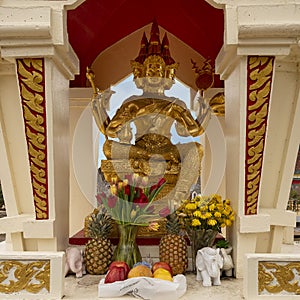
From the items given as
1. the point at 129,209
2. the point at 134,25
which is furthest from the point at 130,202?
the point at 134,25

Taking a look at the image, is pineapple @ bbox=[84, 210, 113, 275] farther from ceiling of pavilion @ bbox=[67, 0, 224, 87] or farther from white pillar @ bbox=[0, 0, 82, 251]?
ceiling of pavilion @ bbox=[67, 0, 224, 87]

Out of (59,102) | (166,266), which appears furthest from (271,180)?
(59,102)

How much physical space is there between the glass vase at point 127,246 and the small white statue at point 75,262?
159mm

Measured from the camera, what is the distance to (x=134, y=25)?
10.3 ft

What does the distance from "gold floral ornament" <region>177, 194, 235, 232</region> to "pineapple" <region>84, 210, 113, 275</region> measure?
0.34 meters

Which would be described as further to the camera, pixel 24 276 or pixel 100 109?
pixel 100 109

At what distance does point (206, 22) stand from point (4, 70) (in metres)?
1.45

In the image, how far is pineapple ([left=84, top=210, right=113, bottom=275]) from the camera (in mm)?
1831

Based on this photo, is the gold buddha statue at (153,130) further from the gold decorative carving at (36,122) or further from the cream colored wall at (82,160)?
the cream colored wall at (82,160)

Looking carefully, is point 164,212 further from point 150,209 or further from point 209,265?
point 209,265

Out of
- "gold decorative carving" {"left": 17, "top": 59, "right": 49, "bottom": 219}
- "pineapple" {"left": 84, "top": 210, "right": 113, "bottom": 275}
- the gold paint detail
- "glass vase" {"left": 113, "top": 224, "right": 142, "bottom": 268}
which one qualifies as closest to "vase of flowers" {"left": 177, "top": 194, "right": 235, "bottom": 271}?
"glass vase" {"left": 113, "top": 224, "right": 142, "bottom": 268}

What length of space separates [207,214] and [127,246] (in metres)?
0.37

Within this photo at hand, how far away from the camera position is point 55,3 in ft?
5.43

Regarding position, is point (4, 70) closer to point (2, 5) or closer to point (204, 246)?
point (2, 5)
